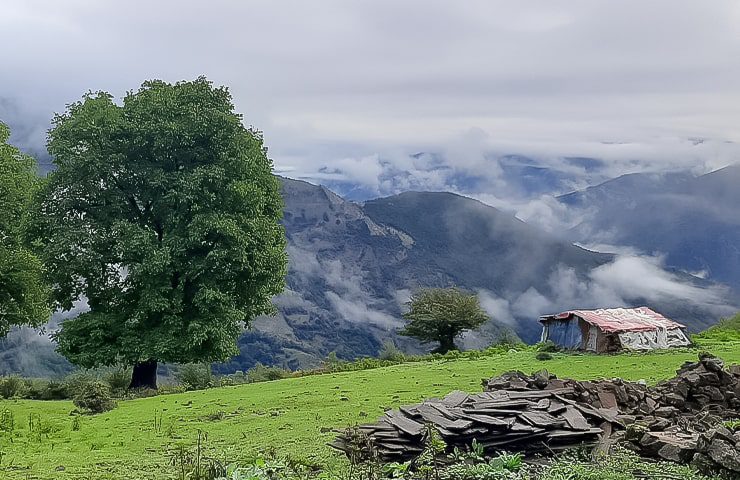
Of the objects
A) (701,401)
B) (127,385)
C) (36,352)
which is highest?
(701,401)

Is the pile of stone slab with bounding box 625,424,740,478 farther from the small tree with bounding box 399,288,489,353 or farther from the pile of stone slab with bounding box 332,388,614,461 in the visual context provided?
the small tree with bounding box 399,288,489,353

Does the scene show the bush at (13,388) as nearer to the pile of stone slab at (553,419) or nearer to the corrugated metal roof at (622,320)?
the pile of stone slab at (553,419)

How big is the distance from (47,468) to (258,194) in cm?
1289

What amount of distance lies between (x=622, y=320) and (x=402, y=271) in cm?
14325

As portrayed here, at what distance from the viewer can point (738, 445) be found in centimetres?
879

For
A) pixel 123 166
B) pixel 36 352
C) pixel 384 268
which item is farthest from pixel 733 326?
pixel 384 268

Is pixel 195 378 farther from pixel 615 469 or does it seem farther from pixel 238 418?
pixel 615 469

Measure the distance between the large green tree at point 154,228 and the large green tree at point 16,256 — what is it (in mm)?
514

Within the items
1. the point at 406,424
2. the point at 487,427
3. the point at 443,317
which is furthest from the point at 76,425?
the point at 443,317

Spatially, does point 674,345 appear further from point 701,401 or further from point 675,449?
point 675,449

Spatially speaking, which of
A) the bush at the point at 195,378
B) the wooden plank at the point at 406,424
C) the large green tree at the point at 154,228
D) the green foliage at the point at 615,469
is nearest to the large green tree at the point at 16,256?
the large green tree at the point at 154,228

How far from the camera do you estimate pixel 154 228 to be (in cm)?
2292

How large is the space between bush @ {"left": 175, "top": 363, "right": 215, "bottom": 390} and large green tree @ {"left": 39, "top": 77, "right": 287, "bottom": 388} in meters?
1.21

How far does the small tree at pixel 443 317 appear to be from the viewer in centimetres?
3409
